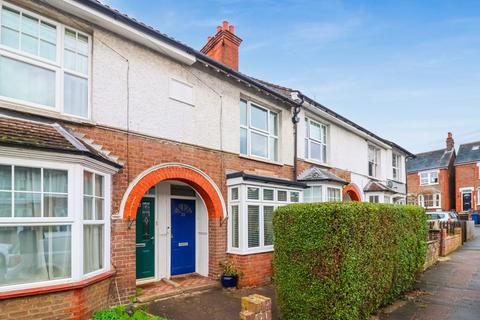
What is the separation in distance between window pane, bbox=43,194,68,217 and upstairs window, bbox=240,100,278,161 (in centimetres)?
552

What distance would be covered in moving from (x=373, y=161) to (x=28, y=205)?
1652cm

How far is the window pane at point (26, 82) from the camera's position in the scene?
→ 5320 millimetres

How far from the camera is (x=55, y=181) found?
5.05m

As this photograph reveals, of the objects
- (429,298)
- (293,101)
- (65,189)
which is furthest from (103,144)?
(429,298)

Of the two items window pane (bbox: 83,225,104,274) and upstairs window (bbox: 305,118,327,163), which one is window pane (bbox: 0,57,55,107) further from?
upstairs window (bbox: 305,118,327,163)

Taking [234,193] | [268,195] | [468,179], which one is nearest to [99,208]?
[234,193]

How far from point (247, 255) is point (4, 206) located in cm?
553

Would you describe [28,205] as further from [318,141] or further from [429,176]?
[429,176]

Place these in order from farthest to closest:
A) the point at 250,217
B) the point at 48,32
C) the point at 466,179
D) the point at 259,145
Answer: the point at 466,179 → the point at 259,145 → the point at 250,217 → the point at 48,32

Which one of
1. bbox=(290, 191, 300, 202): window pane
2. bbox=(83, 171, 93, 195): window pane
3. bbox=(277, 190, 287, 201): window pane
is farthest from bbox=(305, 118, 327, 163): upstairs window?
bbox=(83, 171, 93, 195): window pane

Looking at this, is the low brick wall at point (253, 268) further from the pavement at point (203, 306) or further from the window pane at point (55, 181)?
the window pane at point (55, 181)

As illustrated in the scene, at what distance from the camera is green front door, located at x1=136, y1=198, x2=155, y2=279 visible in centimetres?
778

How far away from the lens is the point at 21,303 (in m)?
4.48

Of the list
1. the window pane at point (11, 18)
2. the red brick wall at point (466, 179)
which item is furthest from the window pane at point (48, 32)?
the red brick wall at point (466, 179)
